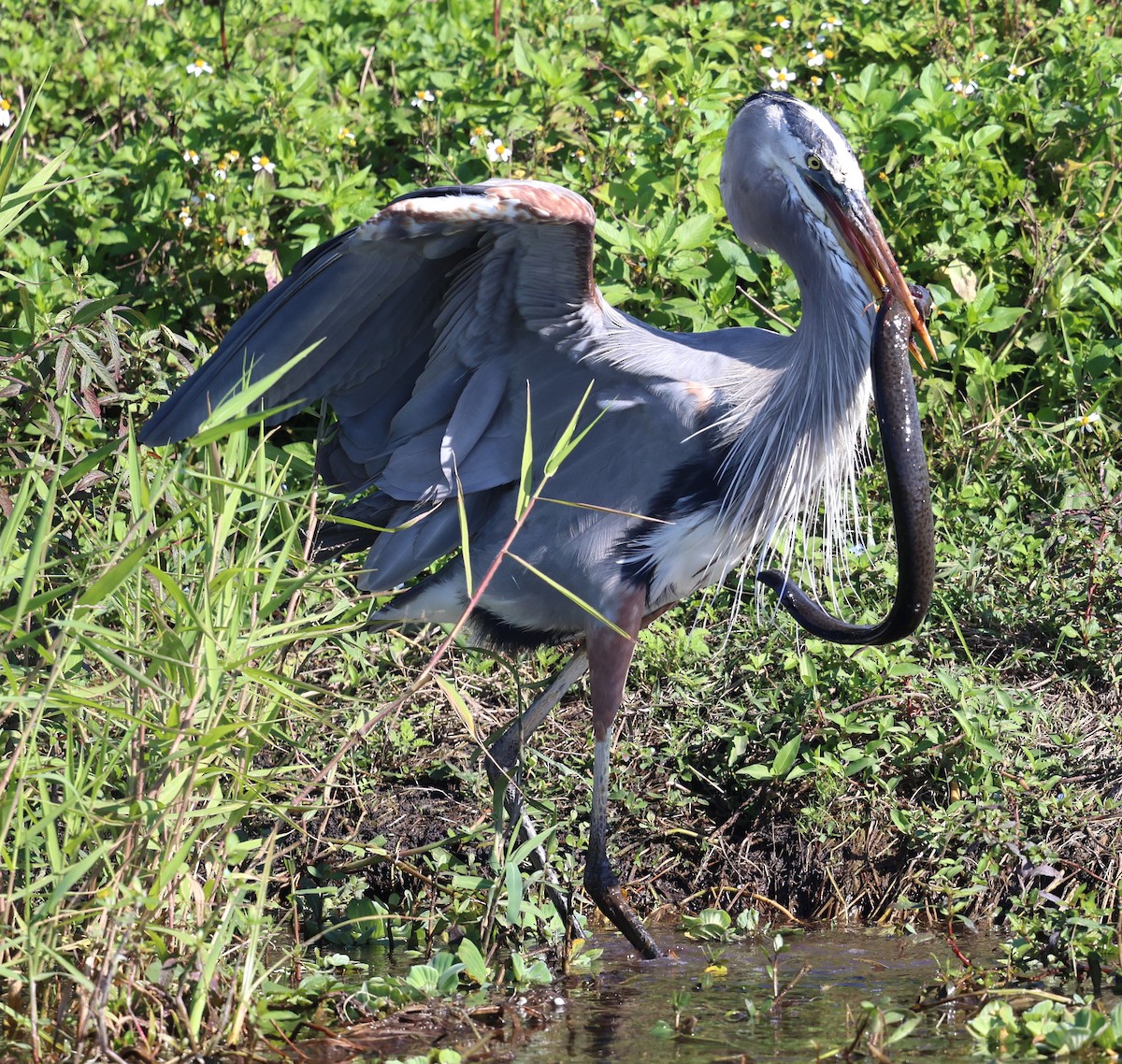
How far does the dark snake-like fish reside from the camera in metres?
3.34

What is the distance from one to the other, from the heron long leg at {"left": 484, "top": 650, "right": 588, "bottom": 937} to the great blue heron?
0.04 feet

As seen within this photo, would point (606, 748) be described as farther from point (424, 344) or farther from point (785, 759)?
point (424, 344)

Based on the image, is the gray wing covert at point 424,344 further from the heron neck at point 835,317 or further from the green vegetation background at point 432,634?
the heron neck at point 835,317

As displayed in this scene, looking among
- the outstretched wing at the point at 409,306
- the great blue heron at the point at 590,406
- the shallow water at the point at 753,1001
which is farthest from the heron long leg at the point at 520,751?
the outstretched wing at the point at 409,306

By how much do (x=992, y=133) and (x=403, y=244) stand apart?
2.50m

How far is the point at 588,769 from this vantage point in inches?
165

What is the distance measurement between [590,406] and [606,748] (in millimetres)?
831

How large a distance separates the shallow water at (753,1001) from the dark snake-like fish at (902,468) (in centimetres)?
72

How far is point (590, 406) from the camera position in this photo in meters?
3.85

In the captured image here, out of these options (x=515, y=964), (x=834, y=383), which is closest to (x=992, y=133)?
(x=834, y=383)

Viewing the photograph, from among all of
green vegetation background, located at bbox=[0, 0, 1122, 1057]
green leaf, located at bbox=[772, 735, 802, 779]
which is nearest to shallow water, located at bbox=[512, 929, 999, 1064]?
green vegetation background, located at bbox=[0, 0, 1122, 1057]

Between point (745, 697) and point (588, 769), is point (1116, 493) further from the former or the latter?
point (588, 769)

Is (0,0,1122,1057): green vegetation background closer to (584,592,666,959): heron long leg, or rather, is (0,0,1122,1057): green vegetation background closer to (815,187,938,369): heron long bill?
(584,592,666,959): heron long leg

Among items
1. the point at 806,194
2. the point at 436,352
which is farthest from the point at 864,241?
the point at 436,352
